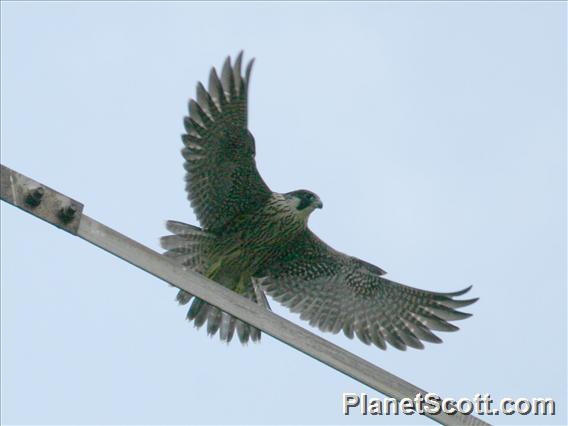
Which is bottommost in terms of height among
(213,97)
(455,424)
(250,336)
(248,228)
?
(455,424)

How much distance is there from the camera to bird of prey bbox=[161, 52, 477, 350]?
8.73 meters

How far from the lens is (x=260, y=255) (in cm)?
938

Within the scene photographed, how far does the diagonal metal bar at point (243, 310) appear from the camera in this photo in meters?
4.56

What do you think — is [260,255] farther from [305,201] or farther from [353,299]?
[353,299]

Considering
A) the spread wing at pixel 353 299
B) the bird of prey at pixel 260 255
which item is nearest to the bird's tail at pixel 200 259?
the bird of prey at pixel 260 255

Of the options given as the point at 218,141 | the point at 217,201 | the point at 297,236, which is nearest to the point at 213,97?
the point at 218,141

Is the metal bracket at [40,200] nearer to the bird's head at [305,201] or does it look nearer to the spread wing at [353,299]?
the bird's head at [305,201]

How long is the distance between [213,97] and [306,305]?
1.96 meters

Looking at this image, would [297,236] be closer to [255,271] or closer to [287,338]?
[255,271]

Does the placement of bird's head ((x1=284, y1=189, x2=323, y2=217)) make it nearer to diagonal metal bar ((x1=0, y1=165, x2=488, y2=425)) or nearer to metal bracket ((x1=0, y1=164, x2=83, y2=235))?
diagonal metal bar ((x1=0, y1=165, x2=488, y2=425))

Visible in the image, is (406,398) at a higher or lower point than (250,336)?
lower

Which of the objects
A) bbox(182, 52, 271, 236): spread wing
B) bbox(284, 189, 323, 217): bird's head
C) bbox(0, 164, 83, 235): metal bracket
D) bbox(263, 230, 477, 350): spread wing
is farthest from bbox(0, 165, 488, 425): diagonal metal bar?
bbox(284, 189, 323, 217): bird's head

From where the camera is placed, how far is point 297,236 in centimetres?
943

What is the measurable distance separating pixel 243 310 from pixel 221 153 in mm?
3852
